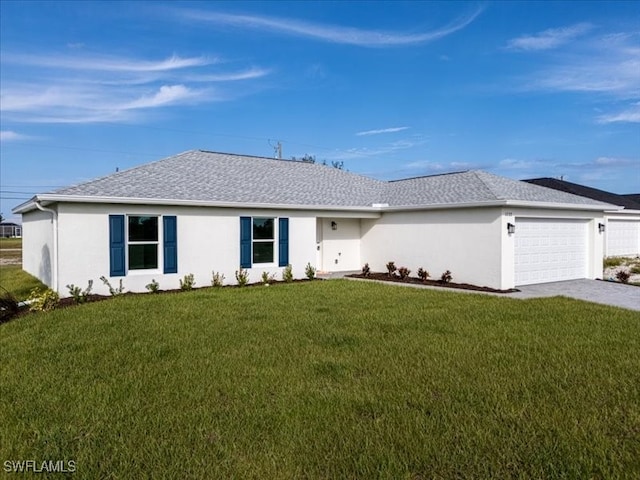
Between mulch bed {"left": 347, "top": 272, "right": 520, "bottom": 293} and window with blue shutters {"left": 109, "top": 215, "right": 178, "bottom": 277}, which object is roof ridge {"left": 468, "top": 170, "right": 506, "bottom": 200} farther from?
window with blue shutters {"left": 109, "top": 215, "right": 178, "bottom": 277}

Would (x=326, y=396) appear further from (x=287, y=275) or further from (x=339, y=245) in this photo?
(x=339, y=245)

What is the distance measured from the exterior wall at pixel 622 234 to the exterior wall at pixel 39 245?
86.9 ft

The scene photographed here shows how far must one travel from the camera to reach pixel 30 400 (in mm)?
5086

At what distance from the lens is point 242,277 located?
49.7ft

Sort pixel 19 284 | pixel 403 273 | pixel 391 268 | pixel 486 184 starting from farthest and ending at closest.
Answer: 1. pixel 391 268
2. pixel 19 284
3. pixel 403 273
4. pixel 486 184

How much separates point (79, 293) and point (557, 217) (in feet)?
52.2

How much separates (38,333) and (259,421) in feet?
19.8


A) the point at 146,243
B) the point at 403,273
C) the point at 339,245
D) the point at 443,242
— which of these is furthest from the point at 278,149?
the point at 146,243

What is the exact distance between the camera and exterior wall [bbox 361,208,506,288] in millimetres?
14180

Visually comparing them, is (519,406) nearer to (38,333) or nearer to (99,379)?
(99,379)

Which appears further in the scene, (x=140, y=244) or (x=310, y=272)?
(x=310, y=272)

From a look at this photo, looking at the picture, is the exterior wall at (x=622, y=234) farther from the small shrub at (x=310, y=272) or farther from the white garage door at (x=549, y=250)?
the small shrub at (x=310, y=272)

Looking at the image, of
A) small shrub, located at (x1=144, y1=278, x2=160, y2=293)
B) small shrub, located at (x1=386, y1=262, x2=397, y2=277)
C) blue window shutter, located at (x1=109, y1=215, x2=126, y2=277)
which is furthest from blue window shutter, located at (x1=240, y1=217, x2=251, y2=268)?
small shrub, located at (x1=386, y1=262, x2=397, y2=277)

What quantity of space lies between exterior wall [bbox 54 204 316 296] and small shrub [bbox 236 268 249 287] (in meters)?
0.18
